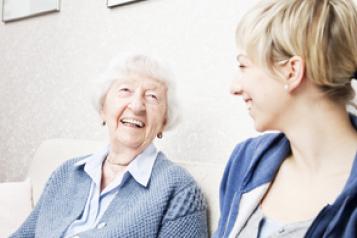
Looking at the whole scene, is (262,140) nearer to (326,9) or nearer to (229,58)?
(326,9)

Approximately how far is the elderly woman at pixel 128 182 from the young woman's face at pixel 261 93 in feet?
1.34

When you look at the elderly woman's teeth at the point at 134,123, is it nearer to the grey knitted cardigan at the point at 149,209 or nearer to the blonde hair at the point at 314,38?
the grey knitted cardigan at the point at 149,209

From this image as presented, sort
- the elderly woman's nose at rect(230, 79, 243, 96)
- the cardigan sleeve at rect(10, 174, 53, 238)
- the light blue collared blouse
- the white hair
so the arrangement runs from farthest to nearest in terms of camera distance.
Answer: the cardigan sleeve at rect(10, 174, 53, 238)
the white hair
the light blue collared blouse
the elderly woman's nose at rect(230, 79, 243, 96)

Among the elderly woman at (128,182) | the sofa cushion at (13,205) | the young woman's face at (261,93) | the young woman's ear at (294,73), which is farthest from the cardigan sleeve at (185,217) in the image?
the sofa cushion at (13,205)

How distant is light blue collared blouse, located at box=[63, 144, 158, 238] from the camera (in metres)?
1.38

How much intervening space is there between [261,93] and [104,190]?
2.35 ft

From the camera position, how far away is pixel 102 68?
79.7 inches

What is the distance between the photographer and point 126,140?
56.9 inches

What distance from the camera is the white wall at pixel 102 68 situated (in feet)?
5.02

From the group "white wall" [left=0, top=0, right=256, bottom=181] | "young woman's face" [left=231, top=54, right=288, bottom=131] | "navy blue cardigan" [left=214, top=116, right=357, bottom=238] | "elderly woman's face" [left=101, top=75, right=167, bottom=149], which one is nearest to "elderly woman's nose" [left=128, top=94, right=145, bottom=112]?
"elderly woman's face" [left=101, top=75, right=167, bottom=149]

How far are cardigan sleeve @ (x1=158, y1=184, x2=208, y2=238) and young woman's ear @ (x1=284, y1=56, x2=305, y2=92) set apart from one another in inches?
19.7

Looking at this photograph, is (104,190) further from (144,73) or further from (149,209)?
(144,73)

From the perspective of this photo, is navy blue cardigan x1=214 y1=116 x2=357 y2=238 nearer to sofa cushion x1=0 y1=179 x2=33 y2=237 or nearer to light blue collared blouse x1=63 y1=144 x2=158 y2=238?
light blue collared blouse x1=63 y1=144 x2=158 y2=238

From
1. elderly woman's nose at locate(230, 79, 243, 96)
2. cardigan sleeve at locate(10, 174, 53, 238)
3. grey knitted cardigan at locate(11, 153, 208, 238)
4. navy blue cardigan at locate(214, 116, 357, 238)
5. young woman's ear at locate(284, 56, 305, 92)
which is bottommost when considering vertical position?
cardigan sleeve at locate(10, 174, 53, 238)
